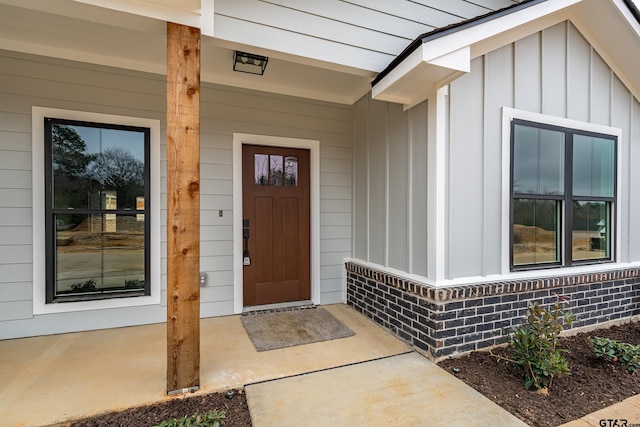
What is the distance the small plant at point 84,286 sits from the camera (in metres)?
3.23

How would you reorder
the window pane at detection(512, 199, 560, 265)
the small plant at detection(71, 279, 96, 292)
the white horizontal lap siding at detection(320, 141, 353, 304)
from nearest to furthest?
the window pane at detection(512, 199, 560, 265)
the small plant at detection(71, 279, 96, 292)
the white horizontal lap siding at detection(320, 141, 353, 304)

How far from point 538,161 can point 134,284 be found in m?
4.49

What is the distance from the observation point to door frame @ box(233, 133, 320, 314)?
375cm

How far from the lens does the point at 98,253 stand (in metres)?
3.31

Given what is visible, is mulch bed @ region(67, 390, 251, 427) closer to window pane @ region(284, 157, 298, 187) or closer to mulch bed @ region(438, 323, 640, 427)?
mulch bed @ region(438, 323, 640, 427)

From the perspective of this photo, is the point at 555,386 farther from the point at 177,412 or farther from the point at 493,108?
the point at 177,412

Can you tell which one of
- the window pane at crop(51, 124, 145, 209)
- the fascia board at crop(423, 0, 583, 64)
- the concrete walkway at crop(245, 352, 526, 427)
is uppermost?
the fascia board at crop(423, 0, 583, 64)

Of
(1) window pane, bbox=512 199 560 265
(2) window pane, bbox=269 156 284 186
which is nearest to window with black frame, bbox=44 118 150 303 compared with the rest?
(2) window pane, bbox=269 156 284 186

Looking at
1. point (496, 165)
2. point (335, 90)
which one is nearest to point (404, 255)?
point (496, 165)

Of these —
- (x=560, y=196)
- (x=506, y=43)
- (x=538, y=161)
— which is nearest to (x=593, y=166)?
(x=560, y=196)

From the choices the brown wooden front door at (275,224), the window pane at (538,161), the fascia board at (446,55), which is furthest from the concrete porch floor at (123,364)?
the fascia board at (446,55)

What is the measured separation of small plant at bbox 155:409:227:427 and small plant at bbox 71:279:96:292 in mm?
2087

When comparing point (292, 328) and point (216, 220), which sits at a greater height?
point (216, 220)

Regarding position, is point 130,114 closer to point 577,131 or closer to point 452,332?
point 452,332
